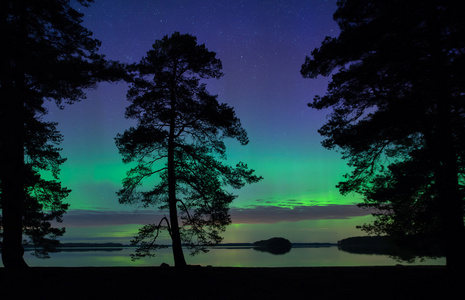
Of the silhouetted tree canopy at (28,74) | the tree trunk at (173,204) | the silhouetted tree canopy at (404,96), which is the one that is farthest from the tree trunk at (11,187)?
the silhouetted tree canopy at (404,96)

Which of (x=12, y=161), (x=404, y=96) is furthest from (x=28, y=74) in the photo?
(x=404, y=96)

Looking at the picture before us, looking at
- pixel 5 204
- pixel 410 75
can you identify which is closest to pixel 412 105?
pixel 410 75

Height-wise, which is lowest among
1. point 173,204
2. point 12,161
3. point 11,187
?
point 173,204
